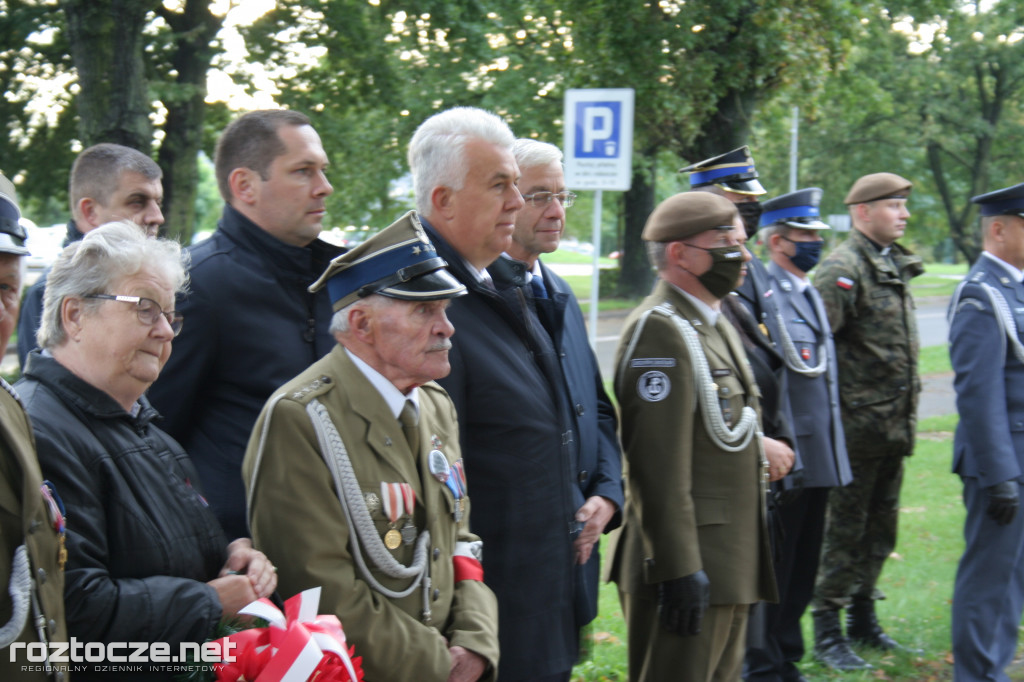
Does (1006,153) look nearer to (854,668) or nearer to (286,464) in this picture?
(854,668)

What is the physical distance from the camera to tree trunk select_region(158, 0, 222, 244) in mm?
14305

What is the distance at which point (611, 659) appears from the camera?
5.12 metres

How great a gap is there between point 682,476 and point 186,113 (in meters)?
12.9

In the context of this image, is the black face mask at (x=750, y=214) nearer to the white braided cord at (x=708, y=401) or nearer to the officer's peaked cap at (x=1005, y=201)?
the officer's peaked cap at (x=1005, y=201)

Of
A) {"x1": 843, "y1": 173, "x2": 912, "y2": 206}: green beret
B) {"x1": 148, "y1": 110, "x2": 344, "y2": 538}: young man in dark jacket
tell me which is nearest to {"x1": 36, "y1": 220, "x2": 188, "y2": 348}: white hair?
{"x1": 148, "y1": 110, "x2": 344, "y2": 538}: young man in dark jacket

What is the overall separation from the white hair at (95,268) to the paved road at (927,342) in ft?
31.1

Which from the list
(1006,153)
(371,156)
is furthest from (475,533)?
Answer: (1006,153)

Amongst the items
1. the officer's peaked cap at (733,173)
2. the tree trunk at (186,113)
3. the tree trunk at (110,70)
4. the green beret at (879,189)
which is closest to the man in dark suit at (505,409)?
the officer's peaked cap at (733,173)

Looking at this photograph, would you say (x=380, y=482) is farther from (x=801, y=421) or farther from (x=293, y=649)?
(x=801, y=421)

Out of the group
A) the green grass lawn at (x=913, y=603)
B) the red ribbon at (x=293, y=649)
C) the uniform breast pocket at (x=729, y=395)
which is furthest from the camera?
the green grass lawn at (x=913, y=603)

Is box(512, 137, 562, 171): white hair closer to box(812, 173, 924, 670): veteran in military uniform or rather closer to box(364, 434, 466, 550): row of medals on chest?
box(364, 434, 466, 550): row of medals on chest

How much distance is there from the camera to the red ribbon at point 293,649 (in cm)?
217

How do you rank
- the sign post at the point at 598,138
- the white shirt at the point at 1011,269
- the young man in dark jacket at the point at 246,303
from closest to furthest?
1. the young man in dark jacket at the point at 246,303
2. the white shirt at the point at 1011,269
3. the sign post at the point at 598,138

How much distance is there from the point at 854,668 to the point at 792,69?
490 inches
